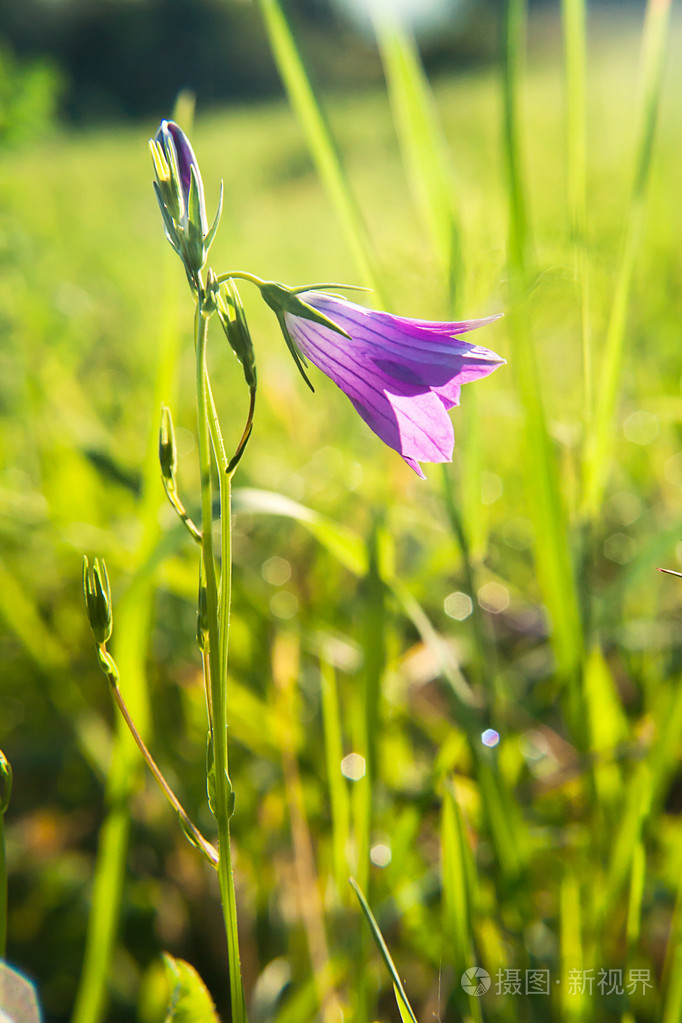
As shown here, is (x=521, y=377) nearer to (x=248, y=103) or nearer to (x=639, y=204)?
(x=639, y=204)

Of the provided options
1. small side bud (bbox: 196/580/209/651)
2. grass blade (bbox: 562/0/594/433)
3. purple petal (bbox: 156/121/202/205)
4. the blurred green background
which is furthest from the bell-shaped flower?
grass blade (bbox: 562/0/594/433)

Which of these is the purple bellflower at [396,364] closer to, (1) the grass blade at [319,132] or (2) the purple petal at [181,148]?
(2) the purple petal at [181,148]

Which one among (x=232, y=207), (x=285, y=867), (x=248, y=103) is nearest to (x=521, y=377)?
(x=285, y=867)

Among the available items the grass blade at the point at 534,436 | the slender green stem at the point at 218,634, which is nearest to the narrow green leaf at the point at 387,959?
the slender green stem at the point at 218,634

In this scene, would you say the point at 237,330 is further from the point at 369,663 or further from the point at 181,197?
the point at 369,663

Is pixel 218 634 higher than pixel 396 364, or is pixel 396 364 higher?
pixel 396 364

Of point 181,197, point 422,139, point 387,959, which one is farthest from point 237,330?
point 422,139

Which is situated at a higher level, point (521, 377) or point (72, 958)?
point (521, 377)
